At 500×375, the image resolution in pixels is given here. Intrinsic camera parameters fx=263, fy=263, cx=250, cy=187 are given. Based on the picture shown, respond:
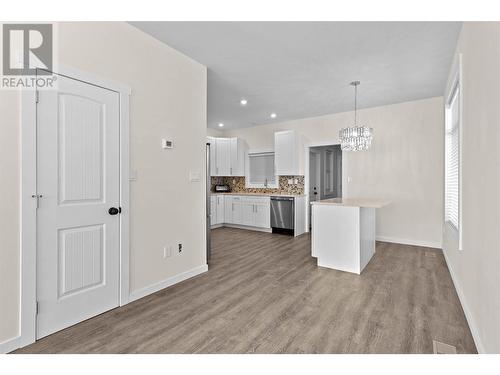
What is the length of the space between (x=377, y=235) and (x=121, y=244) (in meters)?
4.67

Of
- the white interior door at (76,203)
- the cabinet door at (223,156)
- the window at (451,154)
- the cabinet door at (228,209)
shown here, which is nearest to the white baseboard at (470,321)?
the window at (451,154)

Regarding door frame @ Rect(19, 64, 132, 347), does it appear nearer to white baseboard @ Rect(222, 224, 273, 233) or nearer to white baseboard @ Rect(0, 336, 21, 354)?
white baseboard @ Rect(0, 336, 21, 354)

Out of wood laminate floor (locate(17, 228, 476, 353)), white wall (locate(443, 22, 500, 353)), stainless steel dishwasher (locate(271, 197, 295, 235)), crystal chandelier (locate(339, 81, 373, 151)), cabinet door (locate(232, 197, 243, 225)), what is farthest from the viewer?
cabinet door (locate(232, 197, 243, 225))

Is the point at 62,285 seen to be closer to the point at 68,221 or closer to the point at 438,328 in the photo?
the point at 68,221

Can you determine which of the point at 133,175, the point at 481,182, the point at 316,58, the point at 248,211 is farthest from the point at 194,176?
the point at 248,211

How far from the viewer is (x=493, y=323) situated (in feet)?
5.03

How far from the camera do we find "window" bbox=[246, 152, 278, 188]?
688 cm

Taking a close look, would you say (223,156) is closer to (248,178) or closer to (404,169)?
(248,178)

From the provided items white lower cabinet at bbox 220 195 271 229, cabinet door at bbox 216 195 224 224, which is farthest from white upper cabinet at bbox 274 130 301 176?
cabinet door at bbox 216 195 224 224

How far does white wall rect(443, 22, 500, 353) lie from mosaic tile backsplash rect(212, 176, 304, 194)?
4.02m

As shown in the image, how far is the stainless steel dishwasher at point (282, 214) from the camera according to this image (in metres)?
5.83

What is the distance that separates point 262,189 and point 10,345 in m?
5.65

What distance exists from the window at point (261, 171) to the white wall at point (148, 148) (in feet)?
11.9
